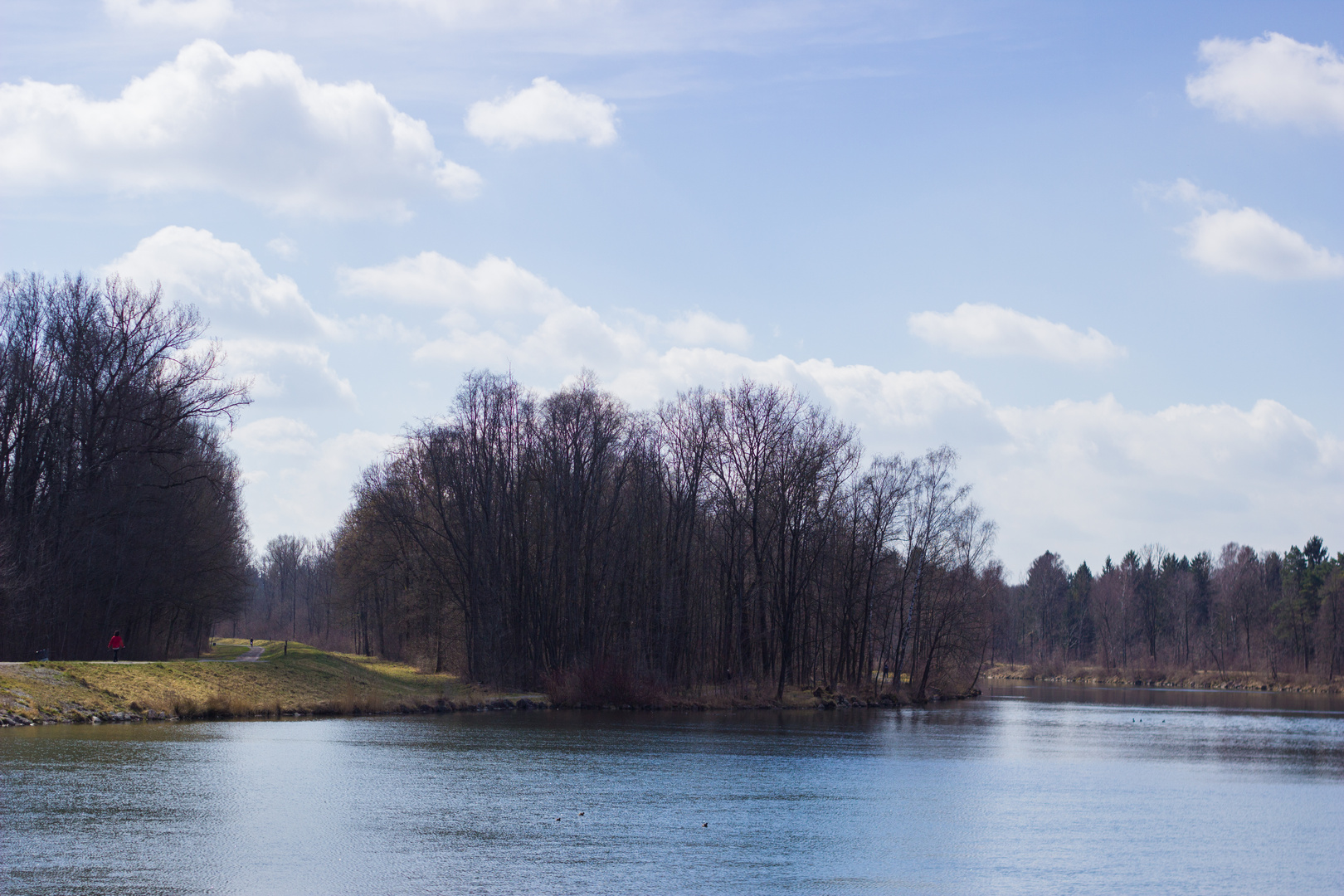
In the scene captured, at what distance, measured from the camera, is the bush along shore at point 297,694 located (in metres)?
35.6

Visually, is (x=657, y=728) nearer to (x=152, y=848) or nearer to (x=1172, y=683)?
(x=152, y=848)

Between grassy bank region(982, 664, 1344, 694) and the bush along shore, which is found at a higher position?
the bush along shore

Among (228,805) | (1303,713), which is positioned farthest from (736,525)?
→ (228,805)

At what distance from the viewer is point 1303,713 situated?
68.3 meters

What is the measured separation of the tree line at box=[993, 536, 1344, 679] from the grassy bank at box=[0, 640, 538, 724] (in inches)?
2187

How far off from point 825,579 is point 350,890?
57.9m

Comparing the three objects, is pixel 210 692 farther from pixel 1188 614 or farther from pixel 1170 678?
pixel 1188 614

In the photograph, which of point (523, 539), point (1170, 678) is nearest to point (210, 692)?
point (523, 539)

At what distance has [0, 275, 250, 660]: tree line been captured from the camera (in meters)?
45.9

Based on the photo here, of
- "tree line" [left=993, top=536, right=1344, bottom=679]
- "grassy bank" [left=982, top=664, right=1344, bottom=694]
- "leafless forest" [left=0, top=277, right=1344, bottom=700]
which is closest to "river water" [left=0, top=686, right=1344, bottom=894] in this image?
"leafless forest" [left=0, top=277, right=1344, bottom=700]

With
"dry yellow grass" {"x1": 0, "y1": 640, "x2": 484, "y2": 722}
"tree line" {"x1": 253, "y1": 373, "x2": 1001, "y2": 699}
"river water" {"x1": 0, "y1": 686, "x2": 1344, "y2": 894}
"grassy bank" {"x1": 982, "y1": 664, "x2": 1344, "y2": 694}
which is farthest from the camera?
"grassy bank" {"x1": 982, "y1": 664, "x2": 1344, "y2": 694}

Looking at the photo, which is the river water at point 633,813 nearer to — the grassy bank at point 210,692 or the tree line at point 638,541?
the grassy bank at point 210,692

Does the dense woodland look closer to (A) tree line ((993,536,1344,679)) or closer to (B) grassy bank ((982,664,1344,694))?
(A) tree line ((993,536,1344,679))

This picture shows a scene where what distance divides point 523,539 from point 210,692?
23212 mm
